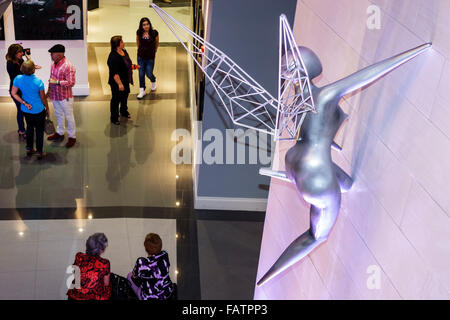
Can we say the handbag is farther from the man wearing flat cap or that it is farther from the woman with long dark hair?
the woman with long dark hair

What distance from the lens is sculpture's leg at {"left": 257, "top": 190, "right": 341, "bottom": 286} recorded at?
203 centimetres

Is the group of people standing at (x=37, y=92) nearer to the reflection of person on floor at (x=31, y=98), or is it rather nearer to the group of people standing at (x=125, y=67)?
the reflection of person on floor at (x=31, y=98)

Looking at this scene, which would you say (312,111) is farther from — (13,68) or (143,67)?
(143,67)

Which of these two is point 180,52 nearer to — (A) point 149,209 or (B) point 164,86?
(B) point 164,86

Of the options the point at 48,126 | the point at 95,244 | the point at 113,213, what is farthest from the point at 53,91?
the point at 95,244

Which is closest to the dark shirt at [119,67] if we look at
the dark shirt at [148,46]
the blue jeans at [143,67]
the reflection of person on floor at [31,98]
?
the blue jeans at [143,67]

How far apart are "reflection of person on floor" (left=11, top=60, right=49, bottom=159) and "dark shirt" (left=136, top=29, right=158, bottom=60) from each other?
263cm

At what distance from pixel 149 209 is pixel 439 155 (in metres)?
5.24

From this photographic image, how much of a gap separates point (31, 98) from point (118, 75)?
1.64 metres

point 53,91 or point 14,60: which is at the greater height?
point 14,60

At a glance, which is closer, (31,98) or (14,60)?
(31,98)

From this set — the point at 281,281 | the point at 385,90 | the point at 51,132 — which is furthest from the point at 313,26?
the point at 51,132

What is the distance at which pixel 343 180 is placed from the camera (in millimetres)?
2248

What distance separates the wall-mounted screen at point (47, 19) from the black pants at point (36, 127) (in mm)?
2269
